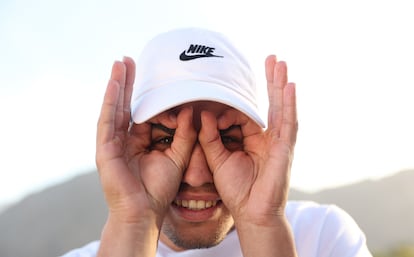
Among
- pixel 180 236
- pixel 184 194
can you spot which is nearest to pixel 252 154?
pixel 184 194

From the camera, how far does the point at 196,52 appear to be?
232 cm

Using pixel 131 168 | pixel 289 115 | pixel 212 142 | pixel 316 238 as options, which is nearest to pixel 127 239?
pixel 131 168

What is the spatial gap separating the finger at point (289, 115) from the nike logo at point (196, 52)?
1.24 feet

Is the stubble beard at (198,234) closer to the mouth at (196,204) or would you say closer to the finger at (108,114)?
the mouth at (196,204)

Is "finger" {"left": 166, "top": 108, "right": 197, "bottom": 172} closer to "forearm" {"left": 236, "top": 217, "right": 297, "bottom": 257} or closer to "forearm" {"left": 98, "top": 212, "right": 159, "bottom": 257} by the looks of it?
"forearm" {"left": 98, "top": 212, "right": 159, "bottom": 257}

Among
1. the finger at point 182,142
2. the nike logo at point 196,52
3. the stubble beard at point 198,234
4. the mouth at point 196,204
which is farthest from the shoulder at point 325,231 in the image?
the nike logo at point 196,52

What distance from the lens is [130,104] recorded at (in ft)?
7.63

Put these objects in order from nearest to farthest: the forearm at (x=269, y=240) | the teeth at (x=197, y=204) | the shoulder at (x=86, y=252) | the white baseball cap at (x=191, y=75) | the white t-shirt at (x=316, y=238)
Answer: the forearm at (x=269, y=240) → the white baseball cap at (x=191, y=75) → the teeth at (x=197, y=204) → the white t-shirt at (x=316, y=238) → the shoulder at (x=86, y=252)

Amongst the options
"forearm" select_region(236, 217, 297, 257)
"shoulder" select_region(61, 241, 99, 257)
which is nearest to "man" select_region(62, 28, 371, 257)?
"forearm" select_region(236, 217, 297, 257)

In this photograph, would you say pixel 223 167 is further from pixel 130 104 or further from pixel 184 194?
pixel 130 104

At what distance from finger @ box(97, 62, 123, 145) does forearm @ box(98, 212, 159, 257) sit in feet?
1.09

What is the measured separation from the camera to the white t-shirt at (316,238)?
2510 mm

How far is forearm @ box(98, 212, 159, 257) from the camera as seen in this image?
2070 mm

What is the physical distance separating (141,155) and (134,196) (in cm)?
22
